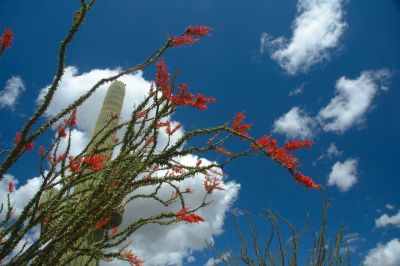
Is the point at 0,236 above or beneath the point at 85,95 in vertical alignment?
beneath

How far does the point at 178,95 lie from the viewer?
7.06 ft

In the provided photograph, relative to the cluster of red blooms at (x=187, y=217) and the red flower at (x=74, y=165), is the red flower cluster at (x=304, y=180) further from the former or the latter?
the red flower at (x=74, y=165)

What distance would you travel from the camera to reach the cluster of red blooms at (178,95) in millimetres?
2008

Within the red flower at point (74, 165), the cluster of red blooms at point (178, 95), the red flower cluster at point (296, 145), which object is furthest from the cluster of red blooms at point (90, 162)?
the red flower cluster at point (296, 145)

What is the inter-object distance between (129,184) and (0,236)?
1.08 metres

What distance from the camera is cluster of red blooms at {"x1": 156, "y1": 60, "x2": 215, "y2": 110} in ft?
6.59

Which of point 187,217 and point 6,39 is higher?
point 6,39

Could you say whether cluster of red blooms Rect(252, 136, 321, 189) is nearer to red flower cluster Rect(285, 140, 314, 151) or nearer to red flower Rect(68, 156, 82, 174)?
red flower cluster Rect(285, 140, 314, 151)

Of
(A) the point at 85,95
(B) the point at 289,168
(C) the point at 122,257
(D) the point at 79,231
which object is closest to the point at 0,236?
(D) the point at 79,231

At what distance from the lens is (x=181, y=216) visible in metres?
2.70

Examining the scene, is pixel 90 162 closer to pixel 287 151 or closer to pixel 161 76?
pixel 161 76

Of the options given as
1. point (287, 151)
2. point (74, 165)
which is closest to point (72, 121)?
point (74, 165)

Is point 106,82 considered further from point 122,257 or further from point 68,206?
point 122,257

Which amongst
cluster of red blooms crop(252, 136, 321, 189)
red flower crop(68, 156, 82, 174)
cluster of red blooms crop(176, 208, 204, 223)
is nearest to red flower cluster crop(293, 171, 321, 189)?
cluster of red blooms crop(252, 136, 321, 189)
